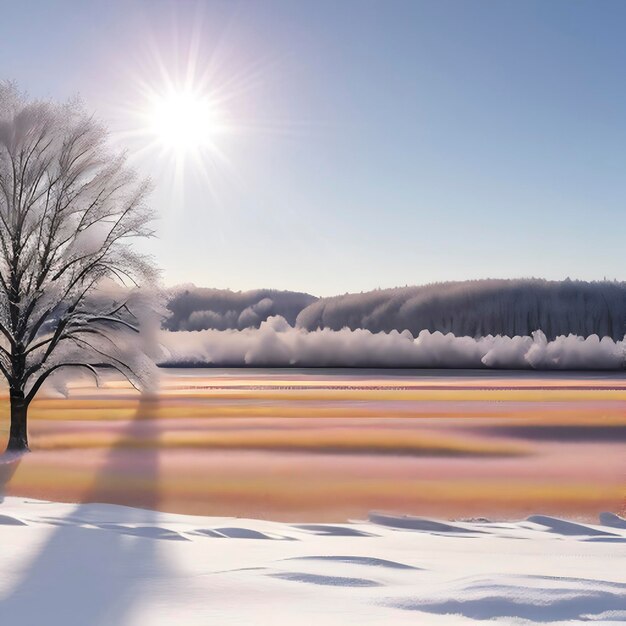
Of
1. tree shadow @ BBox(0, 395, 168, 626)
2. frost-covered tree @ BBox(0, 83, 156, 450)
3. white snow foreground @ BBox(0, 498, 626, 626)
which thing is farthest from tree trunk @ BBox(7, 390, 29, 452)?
white snow foreground @ BBox(0, 498, 626, 626)

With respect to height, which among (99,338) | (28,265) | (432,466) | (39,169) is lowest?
(432,466)

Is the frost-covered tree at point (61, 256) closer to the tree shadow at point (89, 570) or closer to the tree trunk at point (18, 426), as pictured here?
the tree trunk at point (18, 426)

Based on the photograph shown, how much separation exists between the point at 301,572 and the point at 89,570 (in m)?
1.90

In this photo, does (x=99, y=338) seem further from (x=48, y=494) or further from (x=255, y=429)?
(x=48, y=494)

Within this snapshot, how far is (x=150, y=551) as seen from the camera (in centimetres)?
715

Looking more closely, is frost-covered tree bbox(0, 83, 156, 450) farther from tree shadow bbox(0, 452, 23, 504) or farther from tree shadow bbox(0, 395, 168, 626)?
tree shadow bbox(0, 395, 168, 626)

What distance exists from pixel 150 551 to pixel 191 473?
712cm

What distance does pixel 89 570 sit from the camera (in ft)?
20.8

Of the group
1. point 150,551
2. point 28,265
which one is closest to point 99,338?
point 28,265

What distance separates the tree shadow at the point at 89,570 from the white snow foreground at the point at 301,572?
1 centimetres

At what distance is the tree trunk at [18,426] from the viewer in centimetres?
1755

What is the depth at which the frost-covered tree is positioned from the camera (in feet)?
58.0

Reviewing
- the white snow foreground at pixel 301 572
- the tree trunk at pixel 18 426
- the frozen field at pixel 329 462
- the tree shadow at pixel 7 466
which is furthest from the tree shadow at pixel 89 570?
the tree trunk at pixel 18 426

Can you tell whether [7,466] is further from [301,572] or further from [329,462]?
[301,572]
